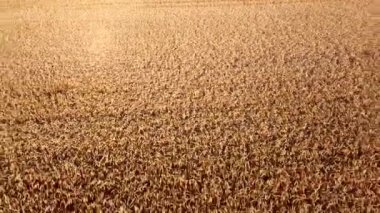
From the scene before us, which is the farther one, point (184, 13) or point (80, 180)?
point (184, 13)

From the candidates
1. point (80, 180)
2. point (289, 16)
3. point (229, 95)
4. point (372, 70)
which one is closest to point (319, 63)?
point (372, 70)

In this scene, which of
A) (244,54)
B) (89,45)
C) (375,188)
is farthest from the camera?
(89,45)

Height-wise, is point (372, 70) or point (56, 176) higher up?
point (372, 70)

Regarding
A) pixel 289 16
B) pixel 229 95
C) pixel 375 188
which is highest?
pixel 289 16

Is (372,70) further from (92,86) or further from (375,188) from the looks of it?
(92,86)

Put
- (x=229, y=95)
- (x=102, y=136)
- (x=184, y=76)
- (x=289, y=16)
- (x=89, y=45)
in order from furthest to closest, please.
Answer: (x=289, y=16), (x=89, y=45), (x=184, y=76), (x=229, y=95), (x=102, y=136)

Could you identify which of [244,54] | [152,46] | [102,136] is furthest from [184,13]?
Result: [102,136]
